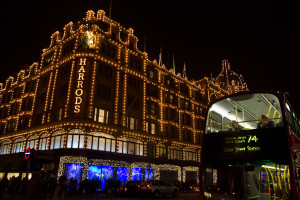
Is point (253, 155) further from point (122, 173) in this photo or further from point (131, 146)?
point (131, 146)

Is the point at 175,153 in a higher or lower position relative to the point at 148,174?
higher

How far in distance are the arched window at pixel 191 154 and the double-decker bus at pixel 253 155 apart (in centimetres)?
3796

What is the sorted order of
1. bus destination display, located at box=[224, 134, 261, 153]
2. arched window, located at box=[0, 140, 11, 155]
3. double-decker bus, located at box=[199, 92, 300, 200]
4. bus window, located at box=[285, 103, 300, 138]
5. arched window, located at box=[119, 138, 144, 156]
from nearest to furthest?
double-decker bus, located at box=[199, 92, 300, 200] → bus destination display, located at box=[224, 134, 261, 153] → bus window, located at box=[285, 103, 300, 138] → arched window, located at box=[119, 138, 144, 156] → arched window, located at box=[0, 140, 11, 155]

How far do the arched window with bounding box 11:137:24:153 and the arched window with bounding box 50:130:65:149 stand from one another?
9555 millimetres

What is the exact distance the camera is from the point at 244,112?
11484 millimetres

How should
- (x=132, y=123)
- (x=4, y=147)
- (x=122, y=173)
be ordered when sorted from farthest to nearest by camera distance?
(x=4, y=147)
(x=132, y=123)
(x=122, y=173)

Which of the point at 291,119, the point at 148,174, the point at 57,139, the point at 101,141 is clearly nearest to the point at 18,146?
the point at 57,139

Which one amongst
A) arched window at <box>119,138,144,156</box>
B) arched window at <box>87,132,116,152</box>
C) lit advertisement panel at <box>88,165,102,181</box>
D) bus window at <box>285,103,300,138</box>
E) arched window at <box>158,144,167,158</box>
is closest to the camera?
bus window at <box>285,103,300,138</box>

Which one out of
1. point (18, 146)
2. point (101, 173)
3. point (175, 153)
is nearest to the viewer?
point (101, 173)

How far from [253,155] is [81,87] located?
26.5 metres

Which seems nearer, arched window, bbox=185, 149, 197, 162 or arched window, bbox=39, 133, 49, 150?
arched window, bbox=39, 133, 49, 150

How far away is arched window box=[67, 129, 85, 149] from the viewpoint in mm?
30484

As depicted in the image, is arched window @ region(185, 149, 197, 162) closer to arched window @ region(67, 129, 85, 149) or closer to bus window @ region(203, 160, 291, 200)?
arched window @ region(67, 129, 85, 149)

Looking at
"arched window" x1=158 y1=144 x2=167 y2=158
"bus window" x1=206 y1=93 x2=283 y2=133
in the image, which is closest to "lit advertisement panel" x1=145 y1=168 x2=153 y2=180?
"arched window" x1=158 y1=144 x2=167 y2=158
